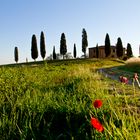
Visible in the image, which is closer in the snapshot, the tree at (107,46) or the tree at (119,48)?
the tree at (107,46)

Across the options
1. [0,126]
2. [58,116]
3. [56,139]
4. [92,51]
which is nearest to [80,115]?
[58,116]

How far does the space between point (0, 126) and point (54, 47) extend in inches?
3240

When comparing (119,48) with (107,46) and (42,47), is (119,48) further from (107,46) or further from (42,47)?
(42,47)

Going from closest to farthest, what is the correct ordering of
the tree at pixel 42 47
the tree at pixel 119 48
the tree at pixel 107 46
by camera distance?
the tree at pixel 42 47 < the tree at pixel 107 46 < the tree at pixel 119 48

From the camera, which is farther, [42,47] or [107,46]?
[107,46]

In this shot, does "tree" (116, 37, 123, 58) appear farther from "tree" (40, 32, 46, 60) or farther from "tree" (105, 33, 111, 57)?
"tree" (40, 32, 46, 60)

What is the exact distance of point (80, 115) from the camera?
24.7 feet

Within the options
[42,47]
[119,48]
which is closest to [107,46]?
[119,48]

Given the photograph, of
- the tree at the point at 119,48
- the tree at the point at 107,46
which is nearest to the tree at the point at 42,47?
the tree at the point at 107,46

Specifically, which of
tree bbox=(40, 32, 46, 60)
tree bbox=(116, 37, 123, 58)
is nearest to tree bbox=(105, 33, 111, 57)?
tree bbox=(116, 37, 123, 58)

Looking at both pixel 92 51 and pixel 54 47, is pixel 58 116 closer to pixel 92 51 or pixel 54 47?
pixel 54 47

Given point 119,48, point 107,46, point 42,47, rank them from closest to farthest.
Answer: point 42,47
point 107,46
point 119,48

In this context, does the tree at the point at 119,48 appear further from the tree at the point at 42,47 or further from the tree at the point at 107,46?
the tree at the point at 42,47

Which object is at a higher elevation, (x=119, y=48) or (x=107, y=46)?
(x=107, y=46)
